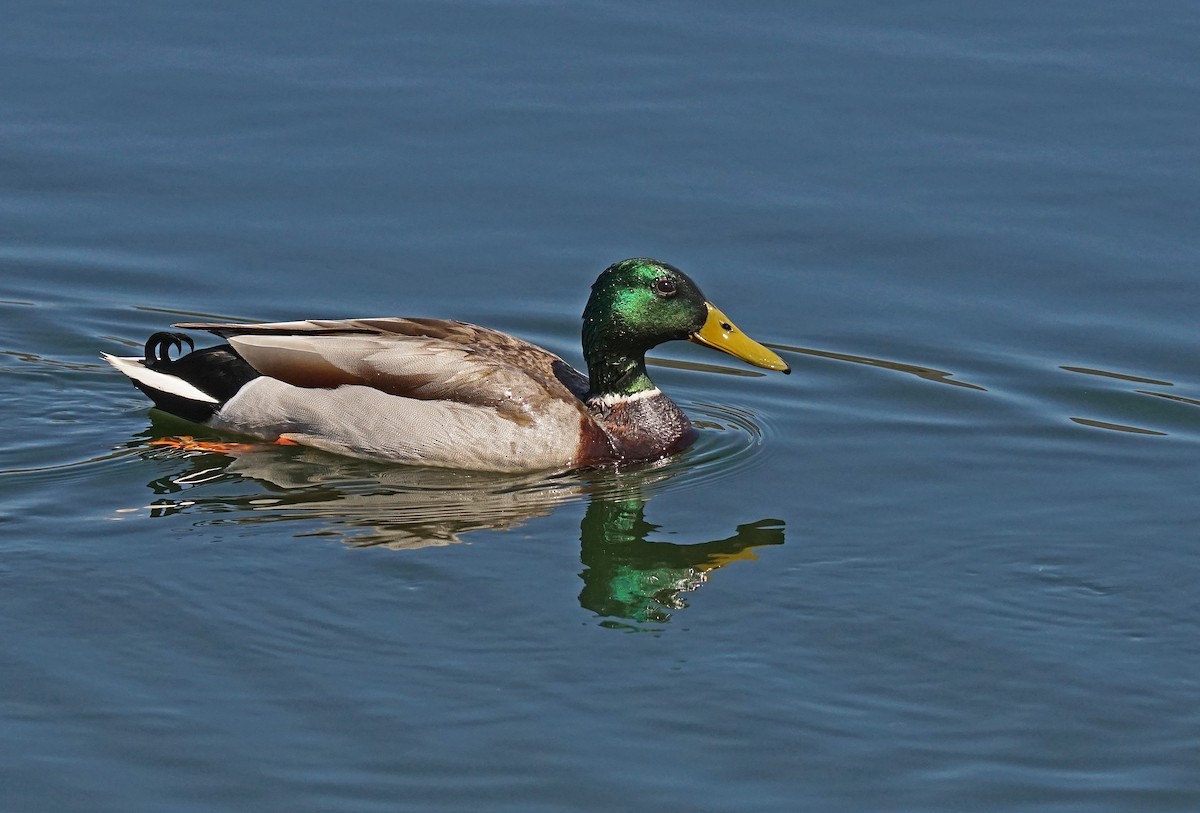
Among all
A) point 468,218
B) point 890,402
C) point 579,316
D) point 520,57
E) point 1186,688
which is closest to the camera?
point 1186,688

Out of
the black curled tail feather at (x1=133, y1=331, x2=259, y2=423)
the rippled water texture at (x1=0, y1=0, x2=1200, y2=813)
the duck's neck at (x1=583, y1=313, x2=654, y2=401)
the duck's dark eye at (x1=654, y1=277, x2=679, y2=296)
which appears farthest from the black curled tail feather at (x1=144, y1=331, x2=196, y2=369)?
the duck's dark eye at (x1=654, y1=277, x2=679, y2=296)

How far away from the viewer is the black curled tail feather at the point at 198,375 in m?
11.6

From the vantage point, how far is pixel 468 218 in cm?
1438

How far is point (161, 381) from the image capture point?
37.9 ft

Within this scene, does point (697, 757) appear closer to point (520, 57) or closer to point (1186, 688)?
point (1186, 688)

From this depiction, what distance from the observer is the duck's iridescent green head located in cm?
1138

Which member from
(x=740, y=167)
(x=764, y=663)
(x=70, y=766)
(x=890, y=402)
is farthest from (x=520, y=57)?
(x=70, y=766)

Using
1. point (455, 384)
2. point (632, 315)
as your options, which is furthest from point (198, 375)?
point (632, 315)

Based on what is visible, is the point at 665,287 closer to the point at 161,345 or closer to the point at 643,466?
the point at 643,466

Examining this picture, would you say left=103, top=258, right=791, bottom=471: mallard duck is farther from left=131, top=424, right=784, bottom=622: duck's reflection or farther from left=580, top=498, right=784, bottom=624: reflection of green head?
Result: left=580, top=498, right=784, bottom=624: reflection of green head

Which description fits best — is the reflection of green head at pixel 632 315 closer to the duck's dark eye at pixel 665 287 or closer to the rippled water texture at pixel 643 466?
the duck's dark eye at pixel 665 287

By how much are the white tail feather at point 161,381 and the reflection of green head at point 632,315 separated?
2.25 metres

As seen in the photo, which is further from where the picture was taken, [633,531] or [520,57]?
[520,57]

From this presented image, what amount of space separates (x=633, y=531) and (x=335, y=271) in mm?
4276
